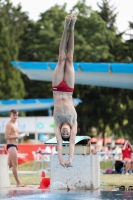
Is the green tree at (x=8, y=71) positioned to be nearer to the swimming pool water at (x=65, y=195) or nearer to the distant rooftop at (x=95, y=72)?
the distant rooftop at (x=95, y=72)

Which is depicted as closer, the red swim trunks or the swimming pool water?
the red swim trunks

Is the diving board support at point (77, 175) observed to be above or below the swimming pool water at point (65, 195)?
above

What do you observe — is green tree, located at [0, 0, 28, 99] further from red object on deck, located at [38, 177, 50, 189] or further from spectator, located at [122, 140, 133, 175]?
red object on deck, located at [38, 177, 50, 189]

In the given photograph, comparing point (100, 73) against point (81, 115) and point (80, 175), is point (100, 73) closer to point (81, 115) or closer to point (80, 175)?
point (80, 175)

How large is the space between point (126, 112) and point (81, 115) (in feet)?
13.3

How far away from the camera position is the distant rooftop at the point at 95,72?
24.0m

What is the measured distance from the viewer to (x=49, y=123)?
3291cm

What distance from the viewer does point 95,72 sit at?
974 inches

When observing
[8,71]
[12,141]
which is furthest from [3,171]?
[8,71]

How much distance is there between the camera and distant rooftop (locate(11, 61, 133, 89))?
78.7ft

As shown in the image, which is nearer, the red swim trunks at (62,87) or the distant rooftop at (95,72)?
the red swim trunks at (62,87)

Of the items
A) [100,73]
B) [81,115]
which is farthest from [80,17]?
[100,73]

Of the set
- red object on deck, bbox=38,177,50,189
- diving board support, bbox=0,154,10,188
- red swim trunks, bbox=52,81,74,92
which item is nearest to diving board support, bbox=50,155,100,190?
red object on deck, bbox=38,177,50,189

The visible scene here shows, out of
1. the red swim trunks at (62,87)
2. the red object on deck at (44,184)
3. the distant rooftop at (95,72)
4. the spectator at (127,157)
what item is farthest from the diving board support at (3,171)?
the distant rooftop at (95,72)
